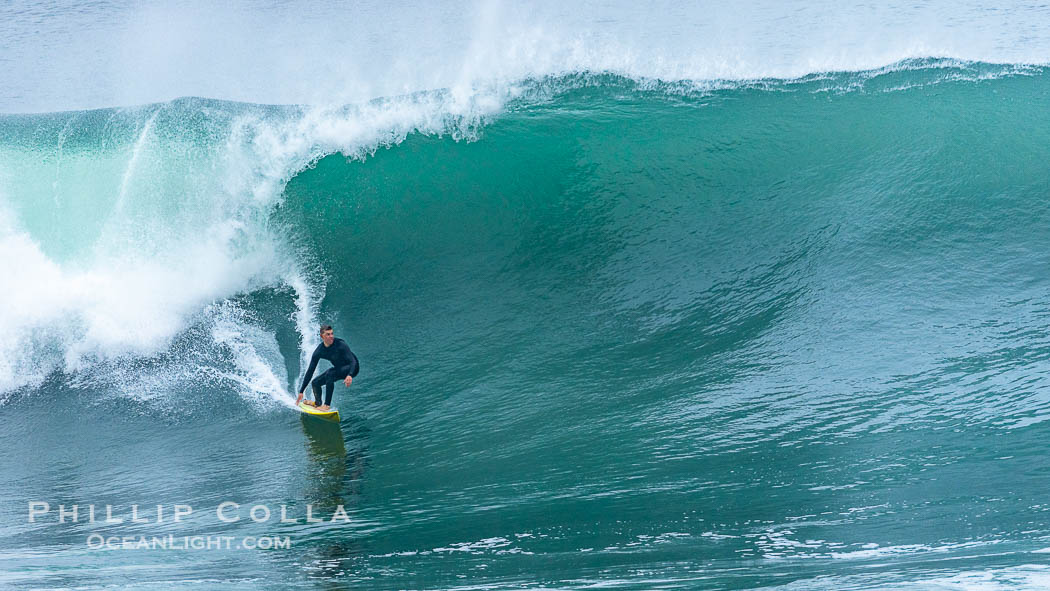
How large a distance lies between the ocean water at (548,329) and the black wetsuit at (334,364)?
477 mm

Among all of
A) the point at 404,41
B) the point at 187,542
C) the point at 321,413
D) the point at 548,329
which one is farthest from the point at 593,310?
the point at 404,41

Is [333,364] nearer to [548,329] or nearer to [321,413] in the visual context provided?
[321,413]

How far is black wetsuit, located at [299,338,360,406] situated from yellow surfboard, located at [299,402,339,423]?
0.11 meters

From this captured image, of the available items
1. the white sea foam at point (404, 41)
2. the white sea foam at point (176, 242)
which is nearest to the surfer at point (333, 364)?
the white sea foam at point (176, 242)

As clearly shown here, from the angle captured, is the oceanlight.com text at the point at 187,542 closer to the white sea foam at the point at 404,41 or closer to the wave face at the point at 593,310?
the wave face at the point at 593,310

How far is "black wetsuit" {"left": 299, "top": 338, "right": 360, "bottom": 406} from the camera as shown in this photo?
7.41 meters

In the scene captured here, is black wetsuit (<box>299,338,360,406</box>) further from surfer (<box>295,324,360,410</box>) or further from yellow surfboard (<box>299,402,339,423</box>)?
yellow surfboard (<box>299,402,339,423</box>)

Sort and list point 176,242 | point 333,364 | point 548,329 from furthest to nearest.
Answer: point 176,242 < point 548,329 < point 333,364

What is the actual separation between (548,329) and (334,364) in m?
2.35

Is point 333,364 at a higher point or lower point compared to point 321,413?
higher

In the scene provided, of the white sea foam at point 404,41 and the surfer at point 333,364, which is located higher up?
the white sea foam at point 404,41

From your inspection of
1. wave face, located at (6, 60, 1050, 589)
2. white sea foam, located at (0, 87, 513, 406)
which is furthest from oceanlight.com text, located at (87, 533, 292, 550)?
white sea foam, located at (0, 87, 513, 406)

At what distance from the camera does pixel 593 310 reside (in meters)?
8.74

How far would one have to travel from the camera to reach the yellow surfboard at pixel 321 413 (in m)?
7.50
